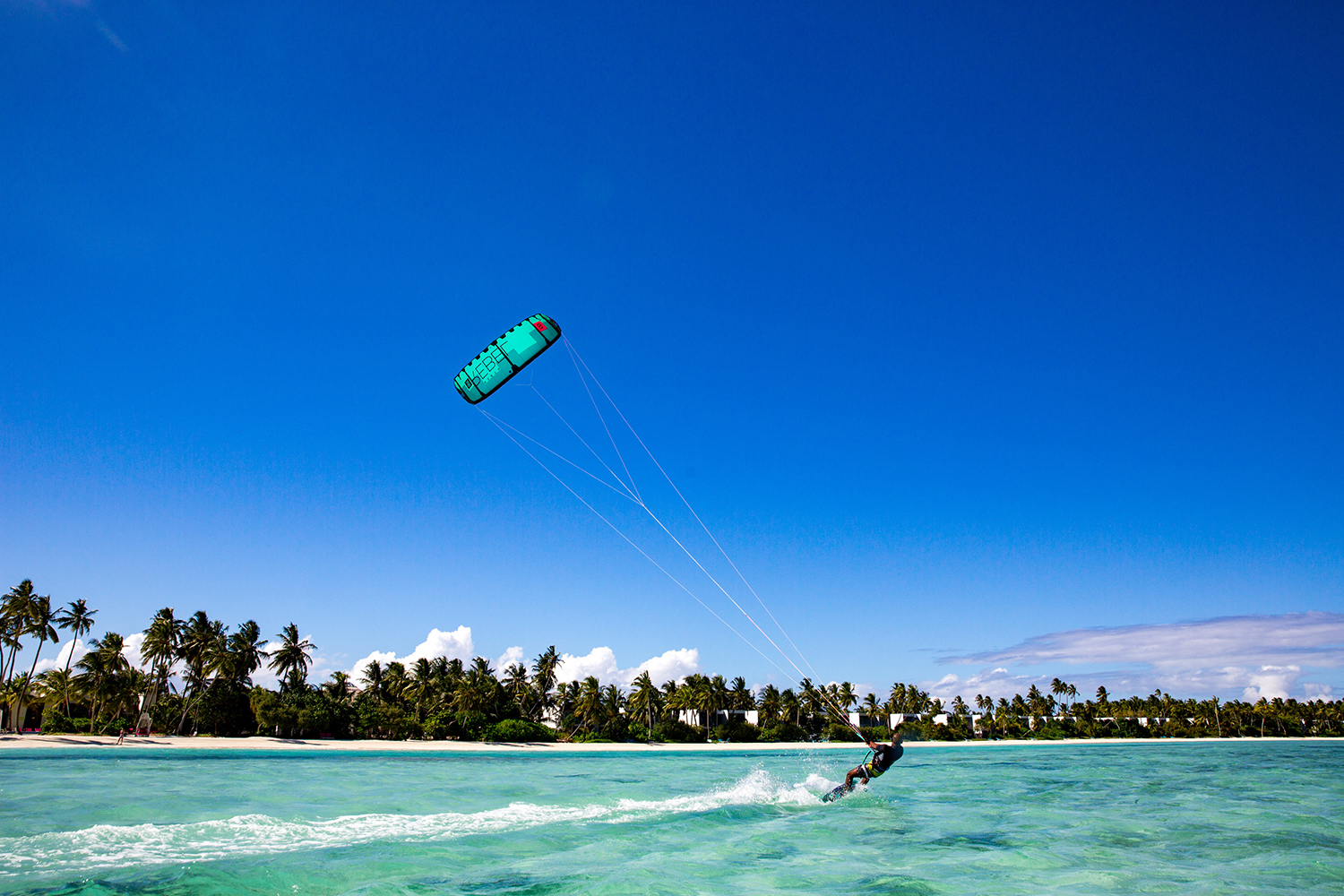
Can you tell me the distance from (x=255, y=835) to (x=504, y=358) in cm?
922

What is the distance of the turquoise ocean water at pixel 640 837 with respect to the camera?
836 centimetres

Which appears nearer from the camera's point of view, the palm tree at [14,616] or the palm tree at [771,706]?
the palm tree at [14,616]

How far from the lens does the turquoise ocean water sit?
27.4 feet

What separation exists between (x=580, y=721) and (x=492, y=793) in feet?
157

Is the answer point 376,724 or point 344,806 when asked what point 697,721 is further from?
point 344,806

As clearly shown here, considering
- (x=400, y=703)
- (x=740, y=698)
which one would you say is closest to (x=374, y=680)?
(x=400, y=703)

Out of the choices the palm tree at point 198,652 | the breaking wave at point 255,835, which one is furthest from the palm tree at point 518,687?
the breaking wave at point 255,835

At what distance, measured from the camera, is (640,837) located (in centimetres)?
1157

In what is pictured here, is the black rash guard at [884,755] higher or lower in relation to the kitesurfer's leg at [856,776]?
higher

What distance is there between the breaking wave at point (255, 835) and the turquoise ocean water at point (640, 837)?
0.06m

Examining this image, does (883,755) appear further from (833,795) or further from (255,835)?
(255,835)

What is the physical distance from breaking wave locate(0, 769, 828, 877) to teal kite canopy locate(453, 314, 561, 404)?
26.4 feet

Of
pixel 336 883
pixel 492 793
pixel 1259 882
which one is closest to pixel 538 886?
pixel 336 883

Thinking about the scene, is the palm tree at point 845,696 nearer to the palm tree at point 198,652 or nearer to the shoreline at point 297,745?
the shoreline at point 297,745
